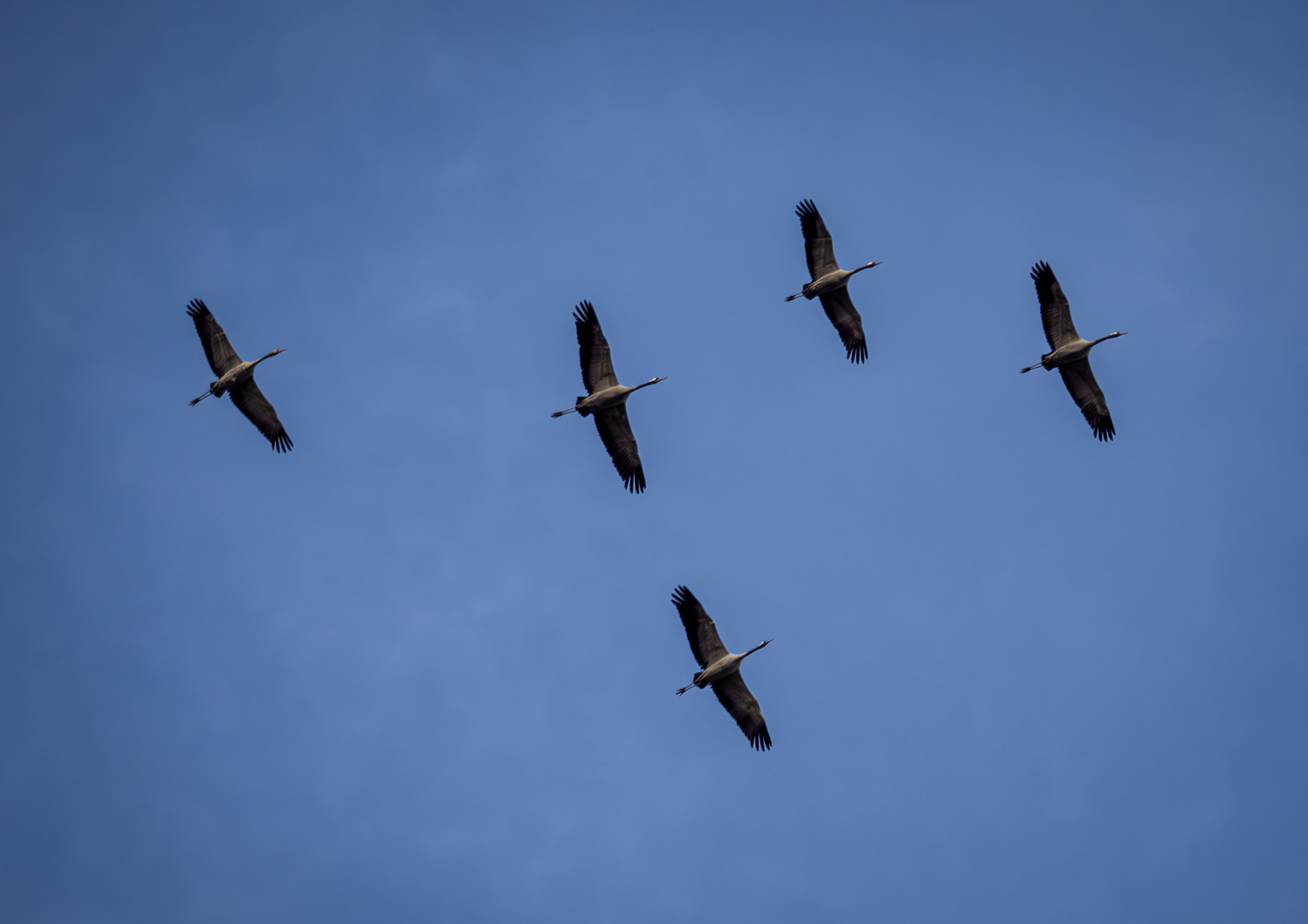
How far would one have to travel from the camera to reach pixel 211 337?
32.2 meters

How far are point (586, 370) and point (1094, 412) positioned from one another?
1618 centimetres

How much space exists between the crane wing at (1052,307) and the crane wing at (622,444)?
12.8 m

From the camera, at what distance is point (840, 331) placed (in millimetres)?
35250

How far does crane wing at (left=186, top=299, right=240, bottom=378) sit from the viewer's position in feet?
105

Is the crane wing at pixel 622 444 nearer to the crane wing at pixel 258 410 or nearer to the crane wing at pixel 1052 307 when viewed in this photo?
the crane wing at pixel 258 410

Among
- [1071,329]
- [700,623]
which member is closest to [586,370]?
[700,623]

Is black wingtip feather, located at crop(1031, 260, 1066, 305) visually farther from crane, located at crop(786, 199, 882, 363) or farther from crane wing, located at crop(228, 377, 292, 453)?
crane wing, located at crop(228, 377, 292, 453)

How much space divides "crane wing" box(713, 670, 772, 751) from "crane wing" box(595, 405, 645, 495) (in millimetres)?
6170

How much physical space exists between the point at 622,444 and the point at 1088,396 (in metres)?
14.8

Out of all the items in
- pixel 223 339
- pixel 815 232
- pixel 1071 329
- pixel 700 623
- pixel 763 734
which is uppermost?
pixel 223 339

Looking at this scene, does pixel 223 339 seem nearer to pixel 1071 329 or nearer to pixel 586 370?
pixel 586 370

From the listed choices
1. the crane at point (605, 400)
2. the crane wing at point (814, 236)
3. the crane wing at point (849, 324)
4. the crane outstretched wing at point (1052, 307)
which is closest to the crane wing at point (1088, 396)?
the crane outstretched wing at point (1052, 307)

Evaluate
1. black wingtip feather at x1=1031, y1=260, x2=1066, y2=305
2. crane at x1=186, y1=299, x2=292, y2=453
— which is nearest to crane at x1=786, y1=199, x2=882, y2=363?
black wingtip feather at x1=1031, y1=260, x2=1066, y2=305

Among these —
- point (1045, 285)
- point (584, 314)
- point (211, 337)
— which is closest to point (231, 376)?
point (211, 337)
